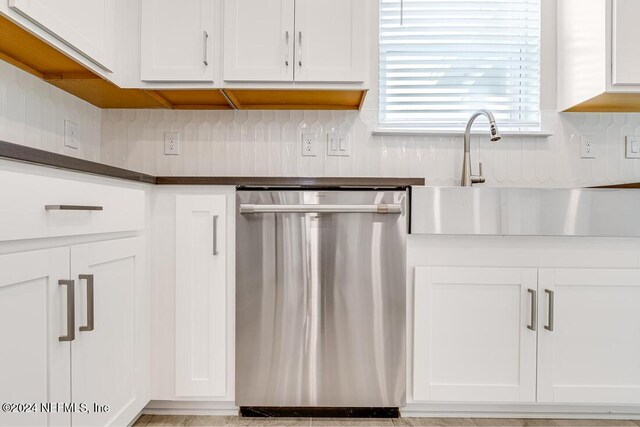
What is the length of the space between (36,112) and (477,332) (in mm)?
1818

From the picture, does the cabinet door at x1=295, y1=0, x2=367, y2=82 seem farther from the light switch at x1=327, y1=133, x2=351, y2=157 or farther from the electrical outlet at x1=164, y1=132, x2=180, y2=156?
the electrical outlet at x1=164, y1=132, x2=180, y2=156

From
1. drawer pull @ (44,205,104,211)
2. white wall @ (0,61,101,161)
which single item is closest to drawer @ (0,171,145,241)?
drawer pull @ (44,205,104,211)

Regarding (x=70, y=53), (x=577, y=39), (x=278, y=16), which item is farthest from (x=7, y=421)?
(x=577, y=39)

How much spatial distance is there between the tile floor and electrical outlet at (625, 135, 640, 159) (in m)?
1.24

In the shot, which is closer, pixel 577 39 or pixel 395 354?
pixel 395 354

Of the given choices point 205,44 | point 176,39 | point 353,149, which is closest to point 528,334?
point 353,149

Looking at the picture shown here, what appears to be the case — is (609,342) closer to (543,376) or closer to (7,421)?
(543,376)

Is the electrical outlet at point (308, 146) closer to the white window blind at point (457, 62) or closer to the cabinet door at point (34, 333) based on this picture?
the white window blind at point (457, 62)

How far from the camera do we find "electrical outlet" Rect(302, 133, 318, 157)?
1.91 metres

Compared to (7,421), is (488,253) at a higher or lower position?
higher

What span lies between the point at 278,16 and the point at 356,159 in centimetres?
73

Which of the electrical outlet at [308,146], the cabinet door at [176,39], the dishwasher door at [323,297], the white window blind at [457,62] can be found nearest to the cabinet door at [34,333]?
the dishwasher door at [323,297]

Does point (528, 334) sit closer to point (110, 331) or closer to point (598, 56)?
point (598, 56)

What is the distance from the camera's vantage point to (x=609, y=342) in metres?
1.37
